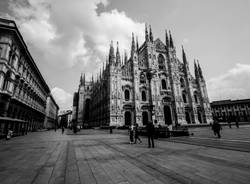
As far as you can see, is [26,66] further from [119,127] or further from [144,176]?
[144,176]

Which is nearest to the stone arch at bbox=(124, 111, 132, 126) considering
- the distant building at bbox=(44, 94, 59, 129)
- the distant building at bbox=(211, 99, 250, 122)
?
the distant building at bbox=(44, 94, 59, 129)

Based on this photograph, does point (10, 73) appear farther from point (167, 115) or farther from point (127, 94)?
point (167, 115)

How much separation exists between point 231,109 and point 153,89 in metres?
47.1

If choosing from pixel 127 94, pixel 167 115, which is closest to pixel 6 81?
pixel 127 94

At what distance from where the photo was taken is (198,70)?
139 feet

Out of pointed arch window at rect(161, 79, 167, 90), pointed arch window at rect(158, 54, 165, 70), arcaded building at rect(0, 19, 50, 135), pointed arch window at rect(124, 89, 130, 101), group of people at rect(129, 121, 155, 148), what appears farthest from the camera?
pointed arch window at rect(158, 54, 165, 70)

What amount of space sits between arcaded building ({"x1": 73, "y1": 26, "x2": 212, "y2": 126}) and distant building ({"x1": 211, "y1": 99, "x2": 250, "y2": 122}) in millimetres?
25613

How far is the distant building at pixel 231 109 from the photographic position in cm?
5597

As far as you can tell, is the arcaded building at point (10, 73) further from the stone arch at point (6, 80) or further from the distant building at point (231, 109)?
the distant building at point (231, 109)

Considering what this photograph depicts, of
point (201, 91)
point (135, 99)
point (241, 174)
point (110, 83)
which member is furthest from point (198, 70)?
point (241, 174)

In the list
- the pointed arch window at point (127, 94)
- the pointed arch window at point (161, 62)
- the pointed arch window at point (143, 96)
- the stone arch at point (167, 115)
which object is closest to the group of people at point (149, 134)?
the pointed arch window at point (127, 94)

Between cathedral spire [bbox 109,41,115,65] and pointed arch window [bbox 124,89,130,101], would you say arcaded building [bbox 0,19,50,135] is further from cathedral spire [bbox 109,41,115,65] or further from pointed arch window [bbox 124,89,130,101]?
pointed arch window [bbox 124,89,130,101]

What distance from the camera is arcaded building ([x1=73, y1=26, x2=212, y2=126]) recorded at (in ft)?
104

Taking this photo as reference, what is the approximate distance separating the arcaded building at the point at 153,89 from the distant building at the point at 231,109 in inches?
1008
